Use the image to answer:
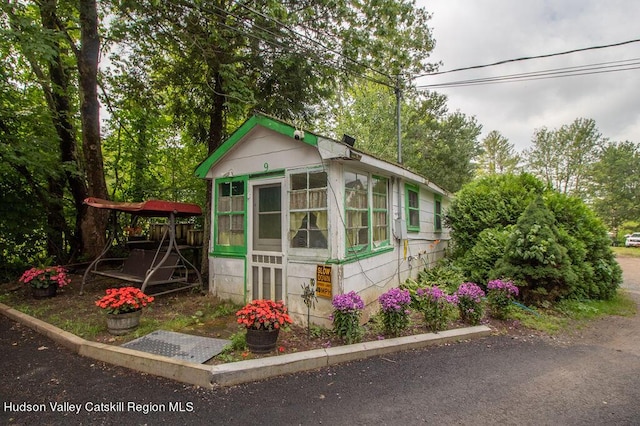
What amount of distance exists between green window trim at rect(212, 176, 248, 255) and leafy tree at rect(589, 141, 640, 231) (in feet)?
122

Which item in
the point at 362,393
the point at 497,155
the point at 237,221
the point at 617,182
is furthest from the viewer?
the point at 497,155

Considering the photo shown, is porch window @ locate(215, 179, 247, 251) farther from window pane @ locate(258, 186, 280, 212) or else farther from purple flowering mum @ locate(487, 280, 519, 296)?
purple flowering mum @ locate(487, 280, 519, 296)

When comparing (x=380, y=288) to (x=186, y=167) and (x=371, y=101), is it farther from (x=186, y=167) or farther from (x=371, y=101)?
(x=371, y=101)

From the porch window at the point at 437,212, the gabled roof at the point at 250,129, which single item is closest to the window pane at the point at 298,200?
the gabled roof at the point at 250,129

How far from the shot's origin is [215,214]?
5621 millimetres

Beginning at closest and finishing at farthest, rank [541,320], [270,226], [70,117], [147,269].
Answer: [270,226] → [541,320] → [147,269] → [70,117]

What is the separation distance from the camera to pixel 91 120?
737 cm

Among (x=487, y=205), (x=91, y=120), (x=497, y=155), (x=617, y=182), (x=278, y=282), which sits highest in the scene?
(x=497, y=155)

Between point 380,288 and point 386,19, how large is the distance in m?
6.58

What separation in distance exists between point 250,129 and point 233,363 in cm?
357

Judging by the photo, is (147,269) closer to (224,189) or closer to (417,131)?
(224,189)

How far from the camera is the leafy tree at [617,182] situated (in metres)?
27.9

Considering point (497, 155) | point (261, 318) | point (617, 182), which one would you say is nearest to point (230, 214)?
point (261, 318)

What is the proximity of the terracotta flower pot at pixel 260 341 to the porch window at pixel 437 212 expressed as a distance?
694cm
